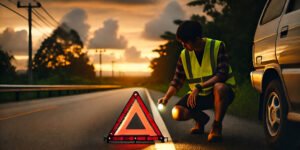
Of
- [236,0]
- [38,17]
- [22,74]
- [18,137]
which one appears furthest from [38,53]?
[18,137]

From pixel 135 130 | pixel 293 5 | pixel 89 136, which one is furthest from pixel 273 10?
pixel 89 136

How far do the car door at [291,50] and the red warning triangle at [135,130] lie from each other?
202 cm

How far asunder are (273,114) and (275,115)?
0.09m

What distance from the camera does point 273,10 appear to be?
222 inches

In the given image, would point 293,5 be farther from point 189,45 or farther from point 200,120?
point 200,120

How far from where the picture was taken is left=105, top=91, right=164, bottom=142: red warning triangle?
5.43 m

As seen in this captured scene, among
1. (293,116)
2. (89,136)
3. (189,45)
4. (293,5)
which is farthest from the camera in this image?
(89,136)

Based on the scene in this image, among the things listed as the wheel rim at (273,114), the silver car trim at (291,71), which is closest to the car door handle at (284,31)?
the silver car trim at (291,71)

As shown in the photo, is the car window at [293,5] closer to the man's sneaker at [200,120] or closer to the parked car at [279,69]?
the parked car at [279,69]

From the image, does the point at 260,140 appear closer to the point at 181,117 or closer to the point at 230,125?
the point at 181,117

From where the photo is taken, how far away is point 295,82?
4180 mm

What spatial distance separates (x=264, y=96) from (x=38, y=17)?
3139cm

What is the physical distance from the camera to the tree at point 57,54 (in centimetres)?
7894

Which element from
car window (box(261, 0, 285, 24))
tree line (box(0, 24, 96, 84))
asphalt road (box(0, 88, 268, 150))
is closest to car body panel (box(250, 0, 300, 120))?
car window (box(261, 0, 285, 24))
